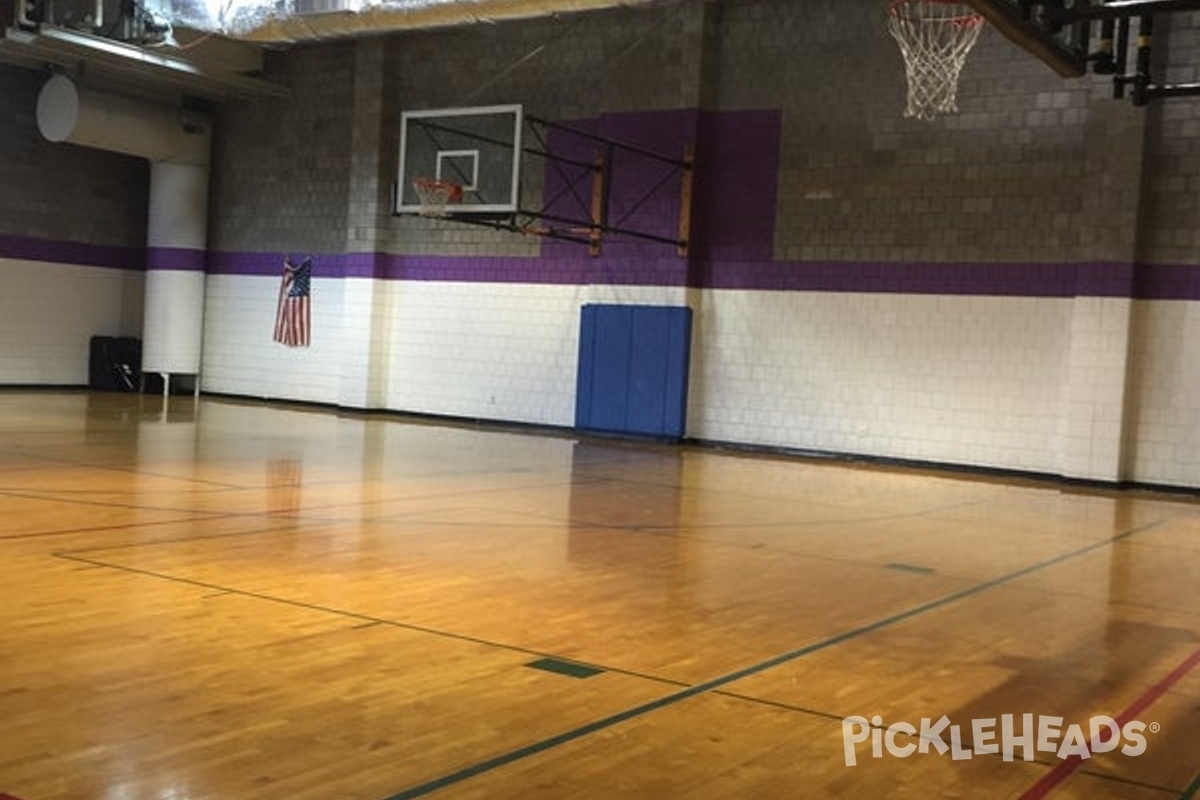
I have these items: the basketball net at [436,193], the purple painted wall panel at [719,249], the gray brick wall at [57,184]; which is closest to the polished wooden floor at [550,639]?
the purple painted wall panel at [719,249]

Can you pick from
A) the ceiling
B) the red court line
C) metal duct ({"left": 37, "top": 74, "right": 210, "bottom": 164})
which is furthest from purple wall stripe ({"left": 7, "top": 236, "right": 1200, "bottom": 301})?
the red court line

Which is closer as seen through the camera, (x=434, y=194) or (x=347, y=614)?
(x=347, y=614)

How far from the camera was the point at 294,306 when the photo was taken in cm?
2112

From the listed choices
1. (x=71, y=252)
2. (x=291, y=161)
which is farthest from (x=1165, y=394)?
(x=71, y=252)

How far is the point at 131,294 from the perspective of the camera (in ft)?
74.1

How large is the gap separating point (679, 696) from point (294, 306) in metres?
17.7

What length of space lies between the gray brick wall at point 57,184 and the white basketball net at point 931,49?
45.6 ft

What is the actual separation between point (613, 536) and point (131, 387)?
16.1 m

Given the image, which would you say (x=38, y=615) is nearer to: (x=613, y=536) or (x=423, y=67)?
(x=613, y=536)

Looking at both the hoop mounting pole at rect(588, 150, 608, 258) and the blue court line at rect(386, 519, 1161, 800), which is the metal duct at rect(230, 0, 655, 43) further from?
the blue court line at rect(386, 519, 1161, 800)

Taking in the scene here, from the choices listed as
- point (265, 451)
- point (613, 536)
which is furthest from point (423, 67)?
point (613, 536)

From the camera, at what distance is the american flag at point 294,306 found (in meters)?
21.0

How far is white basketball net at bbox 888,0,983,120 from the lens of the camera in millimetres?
13719

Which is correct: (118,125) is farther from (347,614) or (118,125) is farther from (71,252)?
(347,614)
